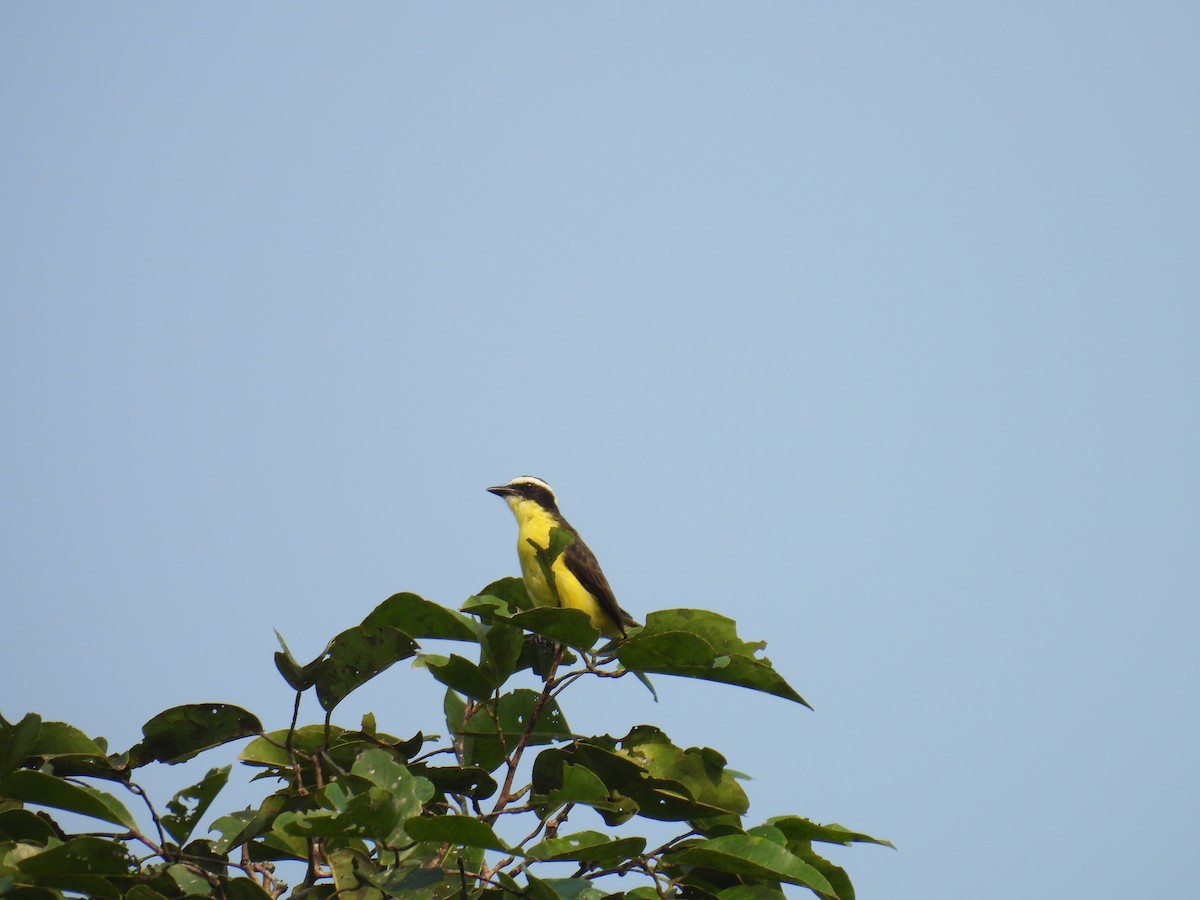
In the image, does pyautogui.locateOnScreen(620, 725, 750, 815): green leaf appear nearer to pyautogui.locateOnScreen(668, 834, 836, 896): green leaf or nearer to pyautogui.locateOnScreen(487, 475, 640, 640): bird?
pyautogui.locateOnScreen(668, 834, 836, 896): green leaf

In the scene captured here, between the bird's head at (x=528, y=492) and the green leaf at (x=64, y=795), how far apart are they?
602cm

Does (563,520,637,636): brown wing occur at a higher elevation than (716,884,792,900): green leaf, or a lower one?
higher

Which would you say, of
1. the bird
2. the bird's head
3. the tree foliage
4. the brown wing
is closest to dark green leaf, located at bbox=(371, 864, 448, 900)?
the tree foliage

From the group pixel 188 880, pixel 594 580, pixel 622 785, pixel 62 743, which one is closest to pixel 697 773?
pixel 622 785

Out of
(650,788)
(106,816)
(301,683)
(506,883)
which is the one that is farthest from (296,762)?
(650,788)

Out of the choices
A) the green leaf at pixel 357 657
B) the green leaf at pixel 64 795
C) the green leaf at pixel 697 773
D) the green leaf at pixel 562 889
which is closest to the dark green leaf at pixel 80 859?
the green leaf at pixel 64 795

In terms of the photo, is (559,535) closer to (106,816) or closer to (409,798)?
(409,798)

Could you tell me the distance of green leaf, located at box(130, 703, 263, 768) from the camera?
3.31 m

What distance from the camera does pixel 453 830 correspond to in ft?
9.00

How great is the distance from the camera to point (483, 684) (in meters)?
3.52

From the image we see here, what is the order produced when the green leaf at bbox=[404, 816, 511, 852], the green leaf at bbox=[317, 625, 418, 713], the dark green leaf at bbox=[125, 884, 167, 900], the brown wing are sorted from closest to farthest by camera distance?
1. the green leaf at bbox=[404, 816, 511, 852]
2. the dark green leaf at bbox=[125, 884, 167, 900]
3. the green leaf at bbox=[317, 625, 418, 713]
4. the brown wing

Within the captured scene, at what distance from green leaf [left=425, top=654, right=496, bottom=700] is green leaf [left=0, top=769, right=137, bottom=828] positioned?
854mm

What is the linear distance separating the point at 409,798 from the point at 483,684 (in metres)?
0.66

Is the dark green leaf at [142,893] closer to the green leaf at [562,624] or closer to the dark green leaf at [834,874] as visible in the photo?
the green leaf at [562,624]
